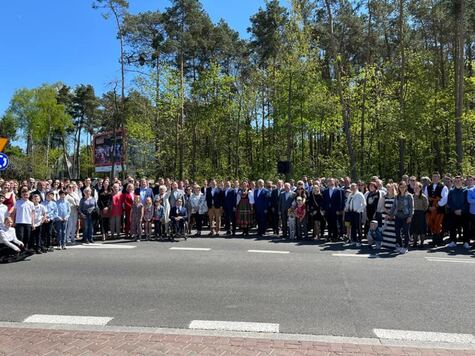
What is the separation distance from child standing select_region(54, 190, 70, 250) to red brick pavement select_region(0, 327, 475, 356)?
25.4 ft

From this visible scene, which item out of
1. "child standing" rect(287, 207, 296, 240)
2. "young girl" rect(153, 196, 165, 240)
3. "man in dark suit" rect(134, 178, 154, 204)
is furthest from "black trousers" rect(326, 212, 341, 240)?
"man in dark suit" rect(134, 178, 154, 204)

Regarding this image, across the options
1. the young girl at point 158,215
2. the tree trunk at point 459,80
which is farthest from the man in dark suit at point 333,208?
the tree trunk at point 459,80

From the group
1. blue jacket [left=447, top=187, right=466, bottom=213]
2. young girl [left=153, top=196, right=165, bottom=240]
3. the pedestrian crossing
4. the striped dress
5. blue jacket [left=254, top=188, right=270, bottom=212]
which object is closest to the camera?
the pedestrian crossing

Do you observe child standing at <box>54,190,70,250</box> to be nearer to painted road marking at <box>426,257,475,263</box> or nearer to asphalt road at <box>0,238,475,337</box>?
asphalt road at <box>0,238,475,337</box>

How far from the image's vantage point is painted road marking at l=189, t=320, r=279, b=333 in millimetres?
5852

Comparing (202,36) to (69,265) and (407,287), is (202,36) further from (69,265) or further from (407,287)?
(407,287)

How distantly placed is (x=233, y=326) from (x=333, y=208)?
8901mm

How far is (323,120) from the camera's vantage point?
1340 inches

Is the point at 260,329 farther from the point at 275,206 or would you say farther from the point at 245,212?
the point at 275,206

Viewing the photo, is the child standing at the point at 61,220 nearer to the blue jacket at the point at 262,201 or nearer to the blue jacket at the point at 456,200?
the blue jacket at the point at 262,201

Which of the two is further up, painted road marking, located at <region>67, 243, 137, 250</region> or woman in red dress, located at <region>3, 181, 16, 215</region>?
woman in red dress, located at <region>3, 181, 16, 215</region>

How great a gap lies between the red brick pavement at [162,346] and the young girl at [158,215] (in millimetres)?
9262

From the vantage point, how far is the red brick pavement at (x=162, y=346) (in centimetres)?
498

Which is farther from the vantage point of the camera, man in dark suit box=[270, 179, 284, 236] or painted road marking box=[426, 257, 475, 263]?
man in dark suit box=[270, 179, 284, 236]
